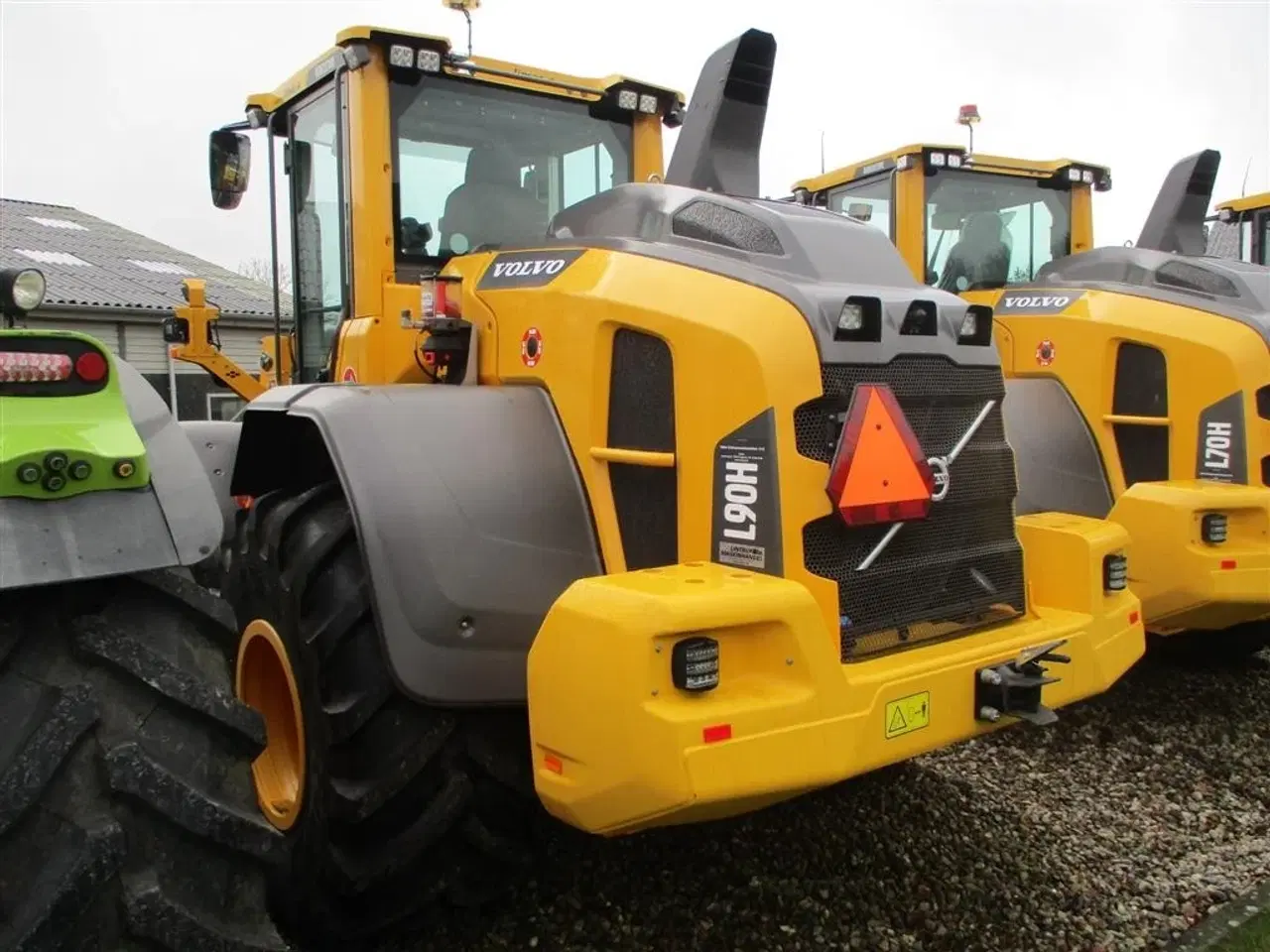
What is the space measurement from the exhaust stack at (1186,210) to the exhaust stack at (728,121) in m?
3.31

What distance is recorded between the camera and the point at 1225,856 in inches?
Answer: 155

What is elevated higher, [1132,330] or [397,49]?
[397,49]

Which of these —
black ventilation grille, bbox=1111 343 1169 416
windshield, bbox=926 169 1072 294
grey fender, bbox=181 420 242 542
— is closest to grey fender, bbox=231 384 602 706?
grey fender, bbox=181 420 242 542

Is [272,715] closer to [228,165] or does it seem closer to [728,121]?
[728,121]

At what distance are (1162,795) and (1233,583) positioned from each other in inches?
35.8

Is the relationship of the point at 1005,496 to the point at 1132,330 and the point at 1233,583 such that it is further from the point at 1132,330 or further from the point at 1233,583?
the point at 1132,330

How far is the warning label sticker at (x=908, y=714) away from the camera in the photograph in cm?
269

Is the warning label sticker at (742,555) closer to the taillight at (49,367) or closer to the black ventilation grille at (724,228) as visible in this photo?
the black ventilation grille at (724,228)

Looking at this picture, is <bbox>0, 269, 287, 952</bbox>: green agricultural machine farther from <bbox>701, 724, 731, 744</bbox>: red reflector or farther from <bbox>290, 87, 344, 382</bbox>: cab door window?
<bbox>290, 87, 344, 382</bbox>: cab door window

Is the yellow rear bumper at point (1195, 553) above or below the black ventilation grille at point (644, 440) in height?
below

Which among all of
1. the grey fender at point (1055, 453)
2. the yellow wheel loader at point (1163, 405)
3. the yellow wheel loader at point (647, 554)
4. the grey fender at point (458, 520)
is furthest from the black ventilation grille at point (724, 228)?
the grey fender at point (1055, 453)

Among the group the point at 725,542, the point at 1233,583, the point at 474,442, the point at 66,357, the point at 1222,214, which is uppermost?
the point at 1222,214

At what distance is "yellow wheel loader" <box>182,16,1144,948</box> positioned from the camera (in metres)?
2.50

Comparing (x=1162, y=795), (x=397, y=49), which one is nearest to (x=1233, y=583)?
(x=1162, y=795)
